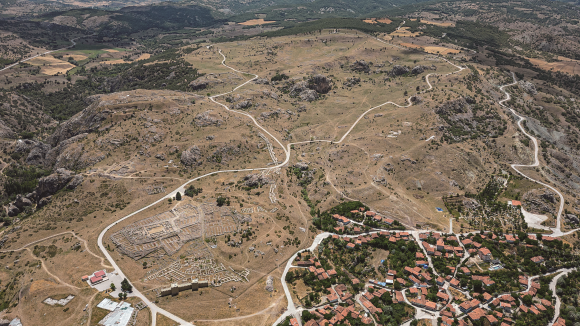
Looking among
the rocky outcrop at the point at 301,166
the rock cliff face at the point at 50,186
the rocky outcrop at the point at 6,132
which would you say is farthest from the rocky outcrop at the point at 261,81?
the rocky outcrop at the point at 6,132

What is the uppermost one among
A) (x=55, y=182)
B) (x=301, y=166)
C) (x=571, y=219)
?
(x=55, y=182)

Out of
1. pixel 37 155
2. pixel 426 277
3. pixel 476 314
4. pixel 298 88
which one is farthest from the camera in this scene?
pixel 298 88

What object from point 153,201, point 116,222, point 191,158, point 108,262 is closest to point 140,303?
point 108,262

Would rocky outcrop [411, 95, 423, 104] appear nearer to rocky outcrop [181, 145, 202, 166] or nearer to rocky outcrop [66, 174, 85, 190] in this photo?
rocky outcrop [181, 145, 202, 166]

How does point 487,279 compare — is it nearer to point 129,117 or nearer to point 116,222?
point 116,222

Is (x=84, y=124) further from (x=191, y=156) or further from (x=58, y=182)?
(x=191, y=156)

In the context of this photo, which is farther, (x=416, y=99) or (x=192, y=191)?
(x=416, y=99)

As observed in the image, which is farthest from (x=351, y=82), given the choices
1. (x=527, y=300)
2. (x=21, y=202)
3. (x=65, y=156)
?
(x=21, y=202)
